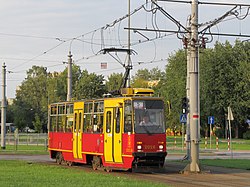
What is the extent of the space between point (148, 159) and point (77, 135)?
5397mm

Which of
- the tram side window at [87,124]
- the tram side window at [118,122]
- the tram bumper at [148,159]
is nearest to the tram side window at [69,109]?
the tram side window at [87,124]

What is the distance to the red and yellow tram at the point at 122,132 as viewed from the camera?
25.3m

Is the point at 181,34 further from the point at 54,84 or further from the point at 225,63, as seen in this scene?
the point at 54,84

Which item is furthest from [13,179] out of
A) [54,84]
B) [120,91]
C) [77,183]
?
[54,84]

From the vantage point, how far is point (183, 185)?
20.4 meters

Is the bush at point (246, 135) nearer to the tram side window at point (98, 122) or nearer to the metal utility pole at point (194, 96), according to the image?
the tram side window at point (98, 122)

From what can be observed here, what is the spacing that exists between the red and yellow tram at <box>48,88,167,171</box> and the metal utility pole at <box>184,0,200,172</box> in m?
1.22

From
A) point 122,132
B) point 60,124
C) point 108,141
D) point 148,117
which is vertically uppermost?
point 148,117

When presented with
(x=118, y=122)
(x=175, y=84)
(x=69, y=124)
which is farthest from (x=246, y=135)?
(x=118, y=122)

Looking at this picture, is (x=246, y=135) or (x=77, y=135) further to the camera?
(x=246, y=135)

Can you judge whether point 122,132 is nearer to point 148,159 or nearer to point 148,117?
point 148,117

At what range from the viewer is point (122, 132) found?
25.6 meters

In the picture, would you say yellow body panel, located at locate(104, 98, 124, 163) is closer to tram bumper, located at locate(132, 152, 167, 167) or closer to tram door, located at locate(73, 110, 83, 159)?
tram bumper, located at locate(132, 152, 167, 167)

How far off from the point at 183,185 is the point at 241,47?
217 ft
